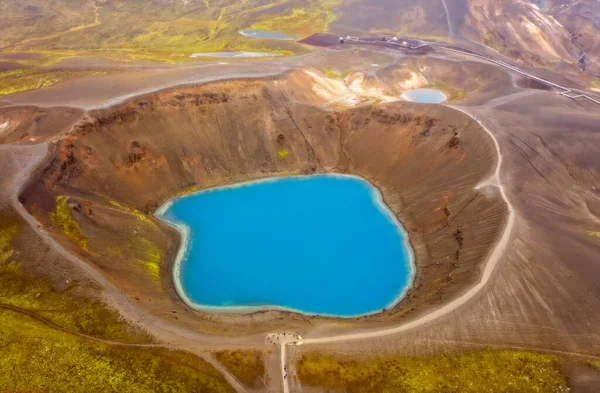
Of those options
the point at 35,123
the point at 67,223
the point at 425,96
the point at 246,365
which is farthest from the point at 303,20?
the point at 246,365

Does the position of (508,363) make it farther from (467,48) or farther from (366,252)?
(467,48)

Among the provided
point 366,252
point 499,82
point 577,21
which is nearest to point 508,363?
point 366,252

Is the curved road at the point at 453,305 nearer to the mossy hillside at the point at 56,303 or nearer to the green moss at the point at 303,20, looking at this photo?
the mossy hillside at the point at 56,303

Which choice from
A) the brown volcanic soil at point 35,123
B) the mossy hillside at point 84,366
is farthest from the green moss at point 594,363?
the brown volcanic soil at point 35,123

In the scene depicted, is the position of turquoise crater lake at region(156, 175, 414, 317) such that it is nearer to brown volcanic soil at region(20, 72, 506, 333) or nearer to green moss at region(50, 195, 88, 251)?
brown volcanic soil at region(20, 72, 506, 333)

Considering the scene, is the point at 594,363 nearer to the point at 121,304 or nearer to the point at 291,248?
the point at 291,248

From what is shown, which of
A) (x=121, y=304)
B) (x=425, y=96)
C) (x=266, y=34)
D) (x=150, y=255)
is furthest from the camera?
(x=266, y=34)
